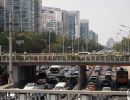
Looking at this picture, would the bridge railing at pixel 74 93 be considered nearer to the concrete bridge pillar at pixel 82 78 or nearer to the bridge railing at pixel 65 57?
the concrete bridge pillar at pixel 82 78

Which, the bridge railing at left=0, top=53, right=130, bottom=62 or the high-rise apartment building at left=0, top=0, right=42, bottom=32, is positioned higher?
the high-rise apartment building at left=0, top=0, right=42, bottom=32

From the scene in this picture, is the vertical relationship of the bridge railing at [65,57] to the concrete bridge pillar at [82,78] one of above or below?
above

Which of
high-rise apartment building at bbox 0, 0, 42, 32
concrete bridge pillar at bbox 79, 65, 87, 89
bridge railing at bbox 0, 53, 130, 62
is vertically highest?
high-rise apartment building at bbox 0, 0, 42, 32

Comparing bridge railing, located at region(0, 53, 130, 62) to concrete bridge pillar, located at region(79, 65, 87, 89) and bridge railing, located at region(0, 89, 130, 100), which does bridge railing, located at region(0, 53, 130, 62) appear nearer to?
concrete bridge pillar, located at region(79, 65, 87, 89)

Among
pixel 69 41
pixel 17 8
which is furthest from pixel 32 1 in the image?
pixel 69 41

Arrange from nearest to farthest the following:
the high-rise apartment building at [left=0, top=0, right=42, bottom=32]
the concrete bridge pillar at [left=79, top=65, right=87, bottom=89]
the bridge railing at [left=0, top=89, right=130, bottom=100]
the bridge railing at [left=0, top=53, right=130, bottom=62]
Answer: the bridge railing at [left=0, top=89, right=130, bottom=100], the bridge railing at [left=0, top=53, right=130, bottom=62], the concrete bridge pillar at [left=79, top=65, right=87, bottom=89], the high-rise apartment building at [left=0, top=0, right=42, bottom=32]

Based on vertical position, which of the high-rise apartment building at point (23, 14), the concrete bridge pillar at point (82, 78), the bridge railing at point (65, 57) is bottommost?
the concrete bridge pillar at point (82, 78)

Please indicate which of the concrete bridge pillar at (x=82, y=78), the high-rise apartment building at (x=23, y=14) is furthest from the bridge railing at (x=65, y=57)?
the high-rise apartment building at (x=23, y=14)

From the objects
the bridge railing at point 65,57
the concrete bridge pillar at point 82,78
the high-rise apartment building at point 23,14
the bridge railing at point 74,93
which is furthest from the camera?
the high-rise apartment building at point 23,14

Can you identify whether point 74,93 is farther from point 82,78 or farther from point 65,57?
point 82,78

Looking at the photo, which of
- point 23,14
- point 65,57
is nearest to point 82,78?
point 65,57

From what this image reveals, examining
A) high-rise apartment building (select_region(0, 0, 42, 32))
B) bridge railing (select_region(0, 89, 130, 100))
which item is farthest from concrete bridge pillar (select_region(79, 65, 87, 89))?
high-rise apartment building (select_region(0, 0, 42, 32))

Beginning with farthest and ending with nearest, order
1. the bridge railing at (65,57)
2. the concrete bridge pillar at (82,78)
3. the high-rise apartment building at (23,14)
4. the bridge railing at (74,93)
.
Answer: the high-rise apartment building at (23,14)
the concrete bridge pillar at (82,78)
the bridge railing at (65,57)
the bridge railing at (74,93)

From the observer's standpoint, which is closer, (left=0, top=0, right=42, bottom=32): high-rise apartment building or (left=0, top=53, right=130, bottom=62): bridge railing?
(left=0, top=53, right=130, bottom=62): bridge railing
